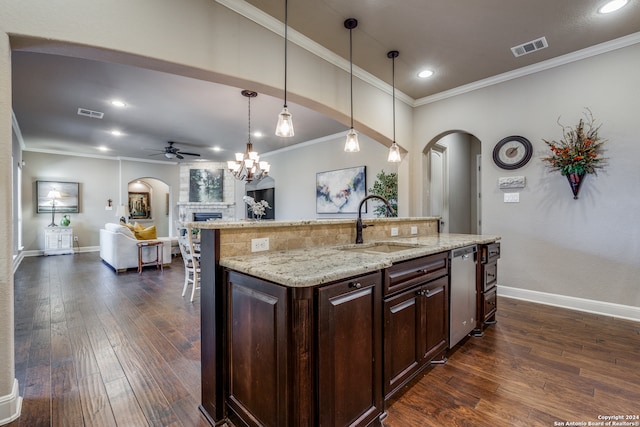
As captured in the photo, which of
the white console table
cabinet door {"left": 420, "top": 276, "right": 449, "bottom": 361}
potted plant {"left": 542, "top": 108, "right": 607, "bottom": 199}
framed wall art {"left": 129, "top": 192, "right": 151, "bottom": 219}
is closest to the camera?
cabinet door {"left": 420, "top": 276, "right": 449, "bottom": 361}

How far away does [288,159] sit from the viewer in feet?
25.6

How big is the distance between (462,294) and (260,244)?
175 cm

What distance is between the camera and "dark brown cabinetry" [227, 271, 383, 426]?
4.01 ft

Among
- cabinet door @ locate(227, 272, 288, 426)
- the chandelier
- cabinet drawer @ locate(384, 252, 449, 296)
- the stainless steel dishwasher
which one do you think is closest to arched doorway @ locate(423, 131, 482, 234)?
the stainless steel dishwasher

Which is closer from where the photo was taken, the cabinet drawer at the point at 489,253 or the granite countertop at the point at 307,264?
the granite countertop at the point at 307,264

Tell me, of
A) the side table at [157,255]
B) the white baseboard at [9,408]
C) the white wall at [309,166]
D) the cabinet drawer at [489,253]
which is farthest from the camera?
the white wall at [309,166]

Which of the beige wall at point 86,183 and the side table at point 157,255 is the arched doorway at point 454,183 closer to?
the side table at point 157,255

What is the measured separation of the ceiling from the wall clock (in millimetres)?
917

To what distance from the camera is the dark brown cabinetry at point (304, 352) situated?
4.01ft

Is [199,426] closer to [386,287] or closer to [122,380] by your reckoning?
[122,380]

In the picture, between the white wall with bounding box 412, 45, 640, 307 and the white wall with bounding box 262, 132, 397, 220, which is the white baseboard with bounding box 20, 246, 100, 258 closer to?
the white wall with bounding box 262, 132, 397, 220

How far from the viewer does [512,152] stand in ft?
12.4

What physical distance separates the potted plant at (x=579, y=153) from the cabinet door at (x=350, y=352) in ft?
10.4

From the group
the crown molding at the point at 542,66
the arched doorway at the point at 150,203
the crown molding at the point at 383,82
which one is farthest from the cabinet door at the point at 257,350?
the arched doorway at the point at 150,203
